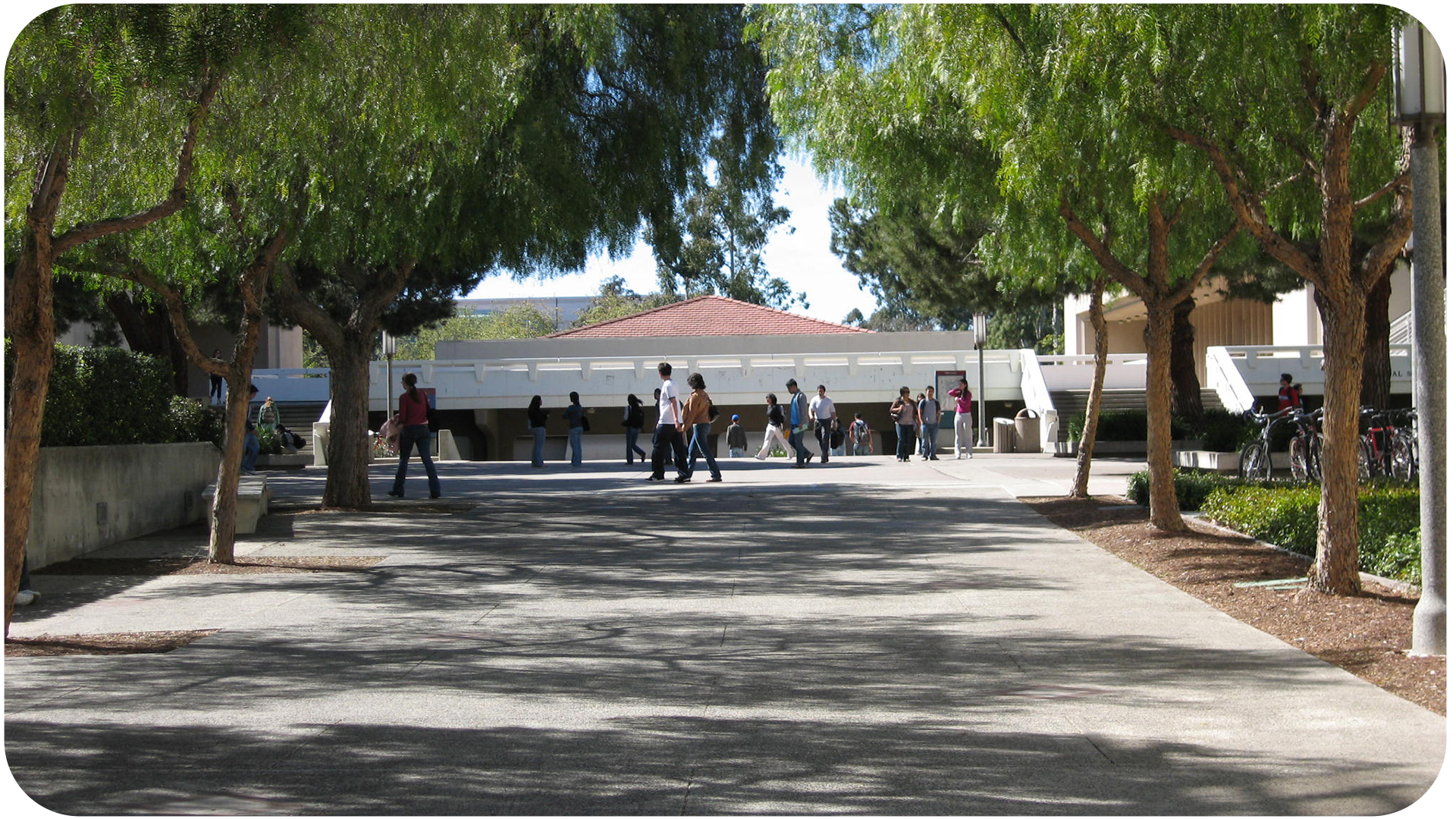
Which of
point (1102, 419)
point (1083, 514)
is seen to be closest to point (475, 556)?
point (1083, 514)

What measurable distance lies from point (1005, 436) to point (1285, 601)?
2416 cm

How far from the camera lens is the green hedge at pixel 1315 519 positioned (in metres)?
9.47

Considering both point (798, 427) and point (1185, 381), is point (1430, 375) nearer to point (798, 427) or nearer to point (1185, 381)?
point (798, 427)

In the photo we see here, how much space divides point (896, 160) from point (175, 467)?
887cm

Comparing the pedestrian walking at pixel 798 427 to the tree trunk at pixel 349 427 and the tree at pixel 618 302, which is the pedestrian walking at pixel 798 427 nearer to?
the tree trunk at pixel 349 427

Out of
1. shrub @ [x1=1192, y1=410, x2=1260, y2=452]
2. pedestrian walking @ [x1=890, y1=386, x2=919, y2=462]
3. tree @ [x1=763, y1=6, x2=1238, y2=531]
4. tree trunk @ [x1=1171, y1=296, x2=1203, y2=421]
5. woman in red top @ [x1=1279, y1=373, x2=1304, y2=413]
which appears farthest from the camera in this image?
tree trunk @ [x1=1171, y1=296, x2=1203, y2=421]

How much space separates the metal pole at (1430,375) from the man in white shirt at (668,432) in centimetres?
1353

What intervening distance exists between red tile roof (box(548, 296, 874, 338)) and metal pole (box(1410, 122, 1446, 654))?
38.2 meters

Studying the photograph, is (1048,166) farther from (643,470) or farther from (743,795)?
(643,470)

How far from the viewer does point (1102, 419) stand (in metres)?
28.2

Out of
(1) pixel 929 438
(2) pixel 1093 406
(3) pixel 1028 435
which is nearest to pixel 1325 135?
(2) pixel 1093 406

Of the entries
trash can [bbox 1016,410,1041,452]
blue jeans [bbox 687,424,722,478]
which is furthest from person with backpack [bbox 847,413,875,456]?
blue jeans [bbox 687,424,722,478]

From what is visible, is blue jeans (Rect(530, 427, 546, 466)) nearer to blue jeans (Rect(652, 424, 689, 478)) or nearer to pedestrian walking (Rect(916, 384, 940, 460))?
blue jeans (Rect(652, 424, 689, 478))

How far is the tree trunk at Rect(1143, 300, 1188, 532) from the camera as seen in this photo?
12.6 meters
